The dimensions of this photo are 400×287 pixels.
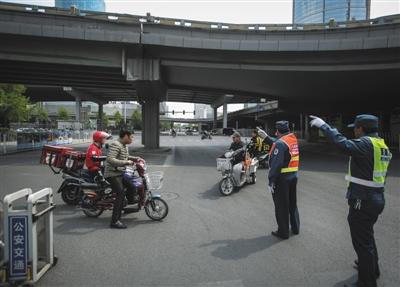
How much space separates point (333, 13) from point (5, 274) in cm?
3949

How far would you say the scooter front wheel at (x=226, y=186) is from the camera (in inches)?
334

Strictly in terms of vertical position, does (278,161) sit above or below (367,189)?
above

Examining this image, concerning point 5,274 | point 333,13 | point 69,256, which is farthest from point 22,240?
point 333,13

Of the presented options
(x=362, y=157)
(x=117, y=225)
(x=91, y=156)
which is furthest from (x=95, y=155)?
(x=362, y=157)

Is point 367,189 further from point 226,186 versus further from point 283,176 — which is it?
point 226,186

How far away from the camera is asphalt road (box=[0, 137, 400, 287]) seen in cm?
381

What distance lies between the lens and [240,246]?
482 centimetres

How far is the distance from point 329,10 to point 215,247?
1480 inches

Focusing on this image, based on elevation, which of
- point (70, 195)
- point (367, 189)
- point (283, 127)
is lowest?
point (70, 195)

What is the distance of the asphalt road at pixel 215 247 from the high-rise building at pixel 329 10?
29.2 meters

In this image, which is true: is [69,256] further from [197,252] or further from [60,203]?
[60,203]

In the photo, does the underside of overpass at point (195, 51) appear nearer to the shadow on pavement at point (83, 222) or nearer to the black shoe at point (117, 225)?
the shadow on pavement at point (83, 222)

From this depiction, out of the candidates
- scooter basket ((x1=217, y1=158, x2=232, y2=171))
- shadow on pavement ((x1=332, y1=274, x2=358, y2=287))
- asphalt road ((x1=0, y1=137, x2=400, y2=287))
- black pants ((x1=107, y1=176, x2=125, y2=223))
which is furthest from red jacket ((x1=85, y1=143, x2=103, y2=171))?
shadow on pavement ((x1=332, y1=274, x2=358, y2=287))

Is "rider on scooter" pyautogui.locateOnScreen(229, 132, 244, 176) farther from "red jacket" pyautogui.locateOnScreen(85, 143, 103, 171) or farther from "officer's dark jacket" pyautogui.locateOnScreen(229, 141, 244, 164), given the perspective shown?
"red jacket" pyautogui.locateOnScreen(85, 143, 103, 171)
